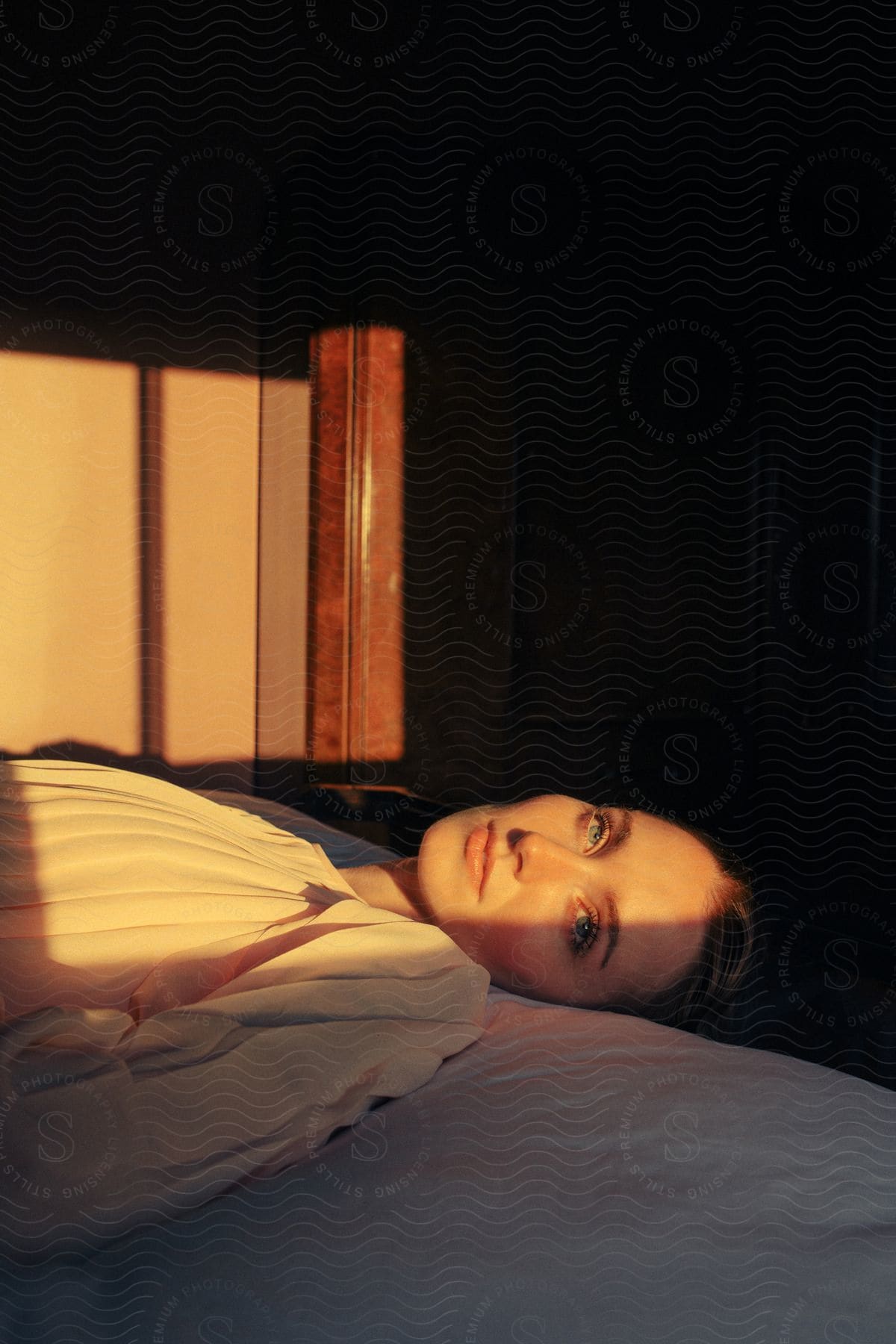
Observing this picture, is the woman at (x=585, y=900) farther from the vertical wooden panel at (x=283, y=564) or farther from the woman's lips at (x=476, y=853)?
the vertical wooden panel at (x=283, y=564)

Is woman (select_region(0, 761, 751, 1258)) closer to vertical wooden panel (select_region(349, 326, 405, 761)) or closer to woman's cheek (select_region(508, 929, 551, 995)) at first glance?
woman's cheek (select_region(508, 929, 551, 995))

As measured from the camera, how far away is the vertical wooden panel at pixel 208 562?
0.66m

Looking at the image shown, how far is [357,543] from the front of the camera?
69 centimetres

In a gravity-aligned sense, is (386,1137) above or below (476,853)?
below

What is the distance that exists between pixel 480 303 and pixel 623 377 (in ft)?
0.40

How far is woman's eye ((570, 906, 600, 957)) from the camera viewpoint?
2.37 ft

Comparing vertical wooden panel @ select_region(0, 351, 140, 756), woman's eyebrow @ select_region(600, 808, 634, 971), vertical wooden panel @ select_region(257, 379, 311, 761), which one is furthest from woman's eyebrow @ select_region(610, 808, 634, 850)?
vertical wooden panel @ select_region(0, 351, 140, 756)

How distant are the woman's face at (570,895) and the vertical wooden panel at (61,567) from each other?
0.27m

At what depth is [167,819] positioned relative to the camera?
27.2 inches

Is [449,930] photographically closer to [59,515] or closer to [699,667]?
Answer: [699,667]

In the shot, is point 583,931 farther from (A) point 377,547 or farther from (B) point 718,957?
(A) point 377,547

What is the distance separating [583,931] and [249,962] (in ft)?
0.83

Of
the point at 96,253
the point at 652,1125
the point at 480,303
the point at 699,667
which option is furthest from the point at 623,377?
the point at 652,1125

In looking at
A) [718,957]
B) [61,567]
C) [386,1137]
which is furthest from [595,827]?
[61,567]
